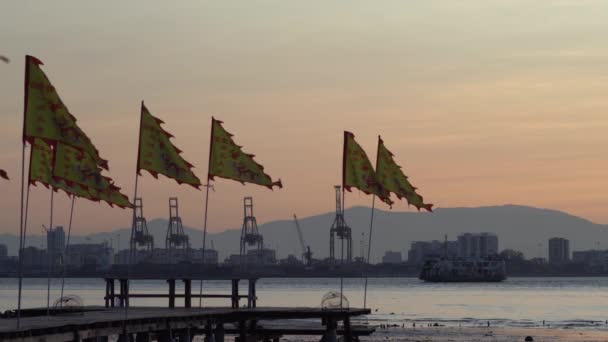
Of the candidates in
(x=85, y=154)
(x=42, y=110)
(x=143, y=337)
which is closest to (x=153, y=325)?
(x=143, y=337)

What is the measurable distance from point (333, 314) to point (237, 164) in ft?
23.3

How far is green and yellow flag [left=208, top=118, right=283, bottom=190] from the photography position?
55.7 meters

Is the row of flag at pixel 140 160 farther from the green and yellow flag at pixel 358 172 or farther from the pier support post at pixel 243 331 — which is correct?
the pier support post at pixel 243 331

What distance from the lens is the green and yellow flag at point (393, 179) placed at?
189ft

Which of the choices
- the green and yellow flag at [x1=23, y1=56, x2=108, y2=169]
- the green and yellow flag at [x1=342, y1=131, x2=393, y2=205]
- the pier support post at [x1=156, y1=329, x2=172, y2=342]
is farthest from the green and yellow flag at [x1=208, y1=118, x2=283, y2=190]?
the green and yellow flag at [x1=23, y1=56, x2=108, y2=169]

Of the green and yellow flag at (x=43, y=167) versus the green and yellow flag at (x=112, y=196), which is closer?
the green and yellow flag at (x=43, y=167)

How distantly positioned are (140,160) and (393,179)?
11.7 meters

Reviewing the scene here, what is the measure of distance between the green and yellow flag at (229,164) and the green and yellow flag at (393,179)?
4.45 metres

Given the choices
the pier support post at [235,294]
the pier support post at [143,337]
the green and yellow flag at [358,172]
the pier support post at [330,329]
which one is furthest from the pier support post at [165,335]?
the green and yellow flag at [358,172]

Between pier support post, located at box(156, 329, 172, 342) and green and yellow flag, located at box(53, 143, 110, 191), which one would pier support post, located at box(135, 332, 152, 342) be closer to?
pier support post, located at box(156, 329, 172, 342)

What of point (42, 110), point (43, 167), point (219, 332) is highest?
point (42, 110)

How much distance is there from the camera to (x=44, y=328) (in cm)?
3766

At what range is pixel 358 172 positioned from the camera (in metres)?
56.7

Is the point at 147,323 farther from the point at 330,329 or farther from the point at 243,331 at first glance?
the point at 243,331
